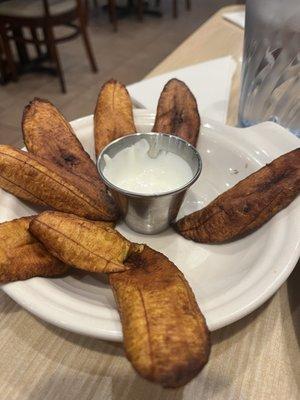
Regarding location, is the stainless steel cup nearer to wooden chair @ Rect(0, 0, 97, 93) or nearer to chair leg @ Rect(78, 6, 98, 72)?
wooden chair @ Rect(0, 0, 97, 93)

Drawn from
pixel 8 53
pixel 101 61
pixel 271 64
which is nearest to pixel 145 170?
pixel 271 64

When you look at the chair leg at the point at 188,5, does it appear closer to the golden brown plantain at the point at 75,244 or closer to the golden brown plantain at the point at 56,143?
the golden brown plantain at the point at 56,143

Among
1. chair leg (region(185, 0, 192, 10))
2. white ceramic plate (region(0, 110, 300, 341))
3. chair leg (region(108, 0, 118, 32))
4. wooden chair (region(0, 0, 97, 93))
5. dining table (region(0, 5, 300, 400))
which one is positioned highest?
white ceramic plate (region(0, 110, 300, 341))

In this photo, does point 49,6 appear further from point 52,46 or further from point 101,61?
point 101,61

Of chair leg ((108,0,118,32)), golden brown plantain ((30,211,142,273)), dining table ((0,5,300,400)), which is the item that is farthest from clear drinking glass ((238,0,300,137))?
chair leg ((108,0,118,32))

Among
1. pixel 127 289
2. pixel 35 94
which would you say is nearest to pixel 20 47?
pixel 35 94

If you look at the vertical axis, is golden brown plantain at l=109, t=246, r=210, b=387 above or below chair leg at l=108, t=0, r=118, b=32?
above
